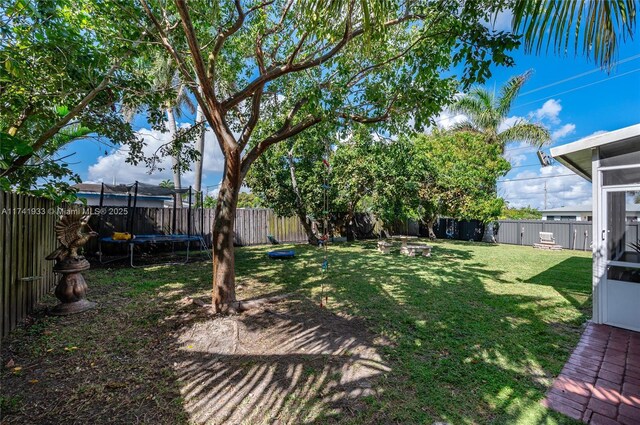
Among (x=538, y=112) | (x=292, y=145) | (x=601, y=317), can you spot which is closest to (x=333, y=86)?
(x=601, y=317)

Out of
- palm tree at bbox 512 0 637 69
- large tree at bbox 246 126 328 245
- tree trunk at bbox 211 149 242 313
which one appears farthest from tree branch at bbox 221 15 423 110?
large tree at bbox 246 126 328 245

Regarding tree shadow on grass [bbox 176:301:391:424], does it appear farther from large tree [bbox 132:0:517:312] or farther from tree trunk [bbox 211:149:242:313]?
large tree [bbox 132:0:517:312]

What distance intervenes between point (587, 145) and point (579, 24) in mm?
3532

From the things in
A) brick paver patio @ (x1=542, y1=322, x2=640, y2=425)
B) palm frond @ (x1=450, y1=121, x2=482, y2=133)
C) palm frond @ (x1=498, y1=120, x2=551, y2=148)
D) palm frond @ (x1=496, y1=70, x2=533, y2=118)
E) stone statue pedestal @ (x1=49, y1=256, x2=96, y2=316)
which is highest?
palm frond @ (x1=496, y1=70, x2=533, y2=118)

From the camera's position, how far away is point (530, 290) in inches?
233

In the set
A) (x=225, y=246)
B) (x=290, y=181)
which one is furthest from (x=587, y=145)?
(x=290, y=181)

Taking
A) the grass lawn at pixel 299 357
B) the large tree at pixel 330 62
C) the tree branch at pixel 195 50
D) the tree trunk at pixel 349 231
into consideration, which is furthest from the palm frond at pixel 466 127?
the tree branch at pixel 195 50

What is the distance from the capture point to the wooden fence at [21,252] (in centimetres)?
322

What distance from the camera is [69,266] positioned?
412 centimetres

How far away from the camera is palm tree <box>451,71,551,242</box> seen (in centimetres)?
1616

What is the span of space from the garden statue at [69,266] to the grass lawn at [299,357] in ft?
0.76

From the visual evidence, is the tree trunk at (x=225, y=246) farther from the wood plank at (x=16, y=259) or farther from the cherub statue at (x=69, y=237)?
the wood plank at (x=16, y=259)

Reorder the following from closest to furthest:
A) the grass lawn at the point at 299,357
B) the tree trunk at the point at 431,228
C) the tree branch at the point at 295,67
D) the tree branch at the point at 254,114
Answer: the grass lawn at the point at 299,357 → the tree branch at the point at 295,67 → the tree branch at the point at 254,114 → the tree trunk at the point at 431,228

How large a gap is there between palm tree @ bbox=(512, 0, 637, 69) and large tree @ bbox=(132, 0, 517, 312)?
130 centimetres
